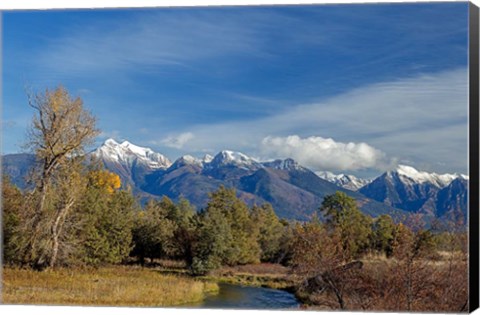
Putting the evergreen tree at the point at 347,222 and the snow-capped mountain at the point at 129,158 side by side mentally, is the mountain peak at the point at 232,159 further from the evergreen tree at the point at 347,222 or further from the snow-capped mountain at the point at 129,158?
the evergreen tree at the point at 347,222

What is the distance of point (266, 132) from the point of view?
11453 mm

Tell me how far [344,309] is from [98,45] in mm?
5259

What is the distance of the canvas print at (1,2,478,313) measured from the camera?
10.3 metres

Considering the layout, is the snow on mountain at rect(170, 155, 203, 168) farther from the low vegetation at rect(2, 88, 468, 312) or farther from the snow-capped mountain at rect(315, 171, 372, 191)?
the snow-capped mountain at rect(315, 171, 372, 191)

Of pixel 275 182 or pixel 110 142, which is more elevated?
pixel 110 142

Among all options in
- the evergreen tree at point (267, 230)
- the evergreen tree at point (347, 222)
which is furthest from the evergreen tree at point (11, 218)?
the evergreen tree at point (347, 222)

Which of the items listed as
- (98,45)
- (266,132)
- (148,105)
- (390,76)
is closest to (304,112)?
(266,132)

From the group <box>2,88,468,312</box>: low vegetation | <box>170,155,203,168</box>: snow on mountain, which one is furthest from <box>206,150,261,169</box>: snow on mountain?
<box>2,88,468,312</box>: low vegetation

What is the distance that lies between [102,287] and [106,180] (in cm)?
244

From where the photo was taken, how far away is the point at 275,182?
1184 cm

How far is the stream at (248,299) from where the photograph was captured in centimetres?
1109

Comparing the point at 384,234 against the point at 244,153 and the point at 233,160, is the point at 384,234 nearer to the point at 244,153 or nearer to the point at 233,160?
the point at 244,153

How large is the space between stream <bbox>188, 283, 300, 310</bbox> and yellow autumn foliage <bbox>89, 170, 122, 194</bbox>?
2.88m

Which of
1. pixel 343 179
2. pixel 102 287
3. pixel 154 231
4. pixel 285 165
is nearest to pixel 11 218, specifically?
pixel 102 287
